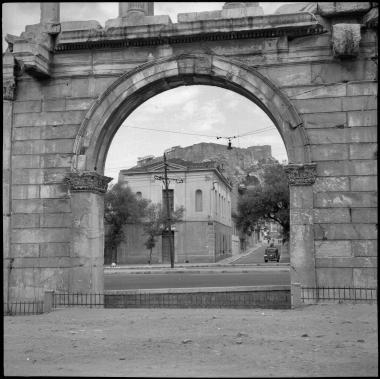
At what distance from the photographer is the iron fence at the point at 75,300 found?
11.5 m

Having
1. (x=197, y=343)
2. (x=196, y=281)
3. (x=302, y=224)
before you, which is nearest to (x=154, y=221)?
(x=196, y=281)

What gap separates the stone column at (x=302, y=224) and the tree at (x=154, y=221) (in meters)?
31.4

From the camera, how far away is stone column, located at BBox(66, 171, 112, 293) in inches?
460

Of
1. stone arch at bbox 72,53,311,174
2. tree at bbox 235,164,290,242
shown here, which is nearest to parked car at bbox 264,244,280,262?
tree at bbox 235,164,290,242

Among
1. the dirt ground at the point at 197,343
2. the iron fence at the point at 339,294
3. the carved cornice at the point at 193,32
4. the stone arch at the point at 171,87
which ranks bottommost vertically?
the dirt ground at the point at 197,343

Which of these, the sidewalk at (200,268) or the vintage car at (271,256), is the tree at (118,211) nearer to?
the sidewalk at (200,268)

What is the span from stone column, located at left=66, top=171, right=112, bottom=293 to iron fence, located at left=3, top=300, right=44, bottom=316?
2.60 ft

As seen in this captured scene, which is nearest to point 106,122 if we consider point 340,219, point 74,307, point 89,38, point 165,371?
point 89,38

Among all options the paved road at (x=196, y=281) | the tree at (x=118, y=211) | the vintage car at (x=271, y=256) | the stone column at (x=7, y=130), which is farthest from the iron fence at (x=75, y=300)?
the vintage car at (x=271, y=256)

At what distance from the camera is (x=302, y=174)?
11.1 metres

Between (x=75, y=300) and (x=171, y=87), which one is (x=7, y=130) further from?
(x=75, y=300)

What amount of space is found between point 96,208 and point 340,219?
5.39 m

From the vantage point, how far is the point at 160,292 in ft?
41.1

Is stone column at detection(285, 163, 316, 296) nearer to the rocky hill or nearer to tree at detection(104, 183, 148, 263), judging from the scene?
tree at detection(104, 183, 148, 263)
